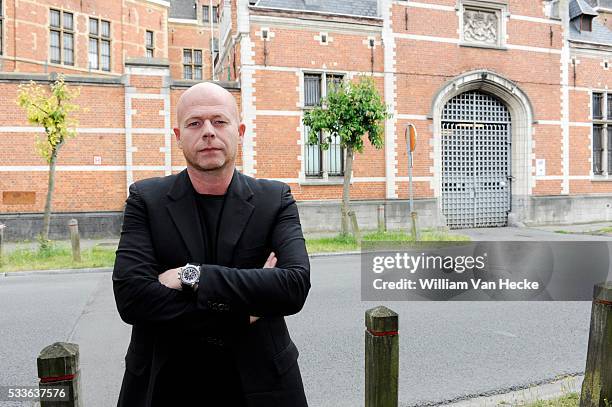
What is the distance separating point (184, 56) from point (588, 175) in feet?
89.6

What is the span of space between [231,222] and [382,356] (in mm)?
1042

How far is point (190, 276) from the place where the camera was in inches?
70.9

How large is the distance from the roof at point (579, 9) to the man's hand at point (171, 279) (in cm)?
2390

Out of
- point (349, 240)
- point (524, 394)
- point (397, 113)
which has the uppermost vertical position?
point (397, 113)

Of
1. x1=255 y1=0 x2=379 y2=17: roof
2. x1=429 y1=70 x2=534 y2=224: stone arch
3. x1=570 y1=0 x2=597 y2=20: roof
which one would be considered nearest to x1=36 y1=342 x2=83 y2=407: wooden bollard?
x1=255 y1=0 x2=379 y2=17: roof

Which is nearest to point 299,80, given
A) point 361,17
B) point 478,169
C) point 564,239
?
point 361,17

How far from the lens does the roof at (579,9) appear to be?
2113 centimetres

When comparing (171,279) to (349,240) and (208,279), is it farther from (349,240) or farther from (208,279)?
(349,240)

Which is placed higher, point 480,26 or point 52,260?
point 480,26

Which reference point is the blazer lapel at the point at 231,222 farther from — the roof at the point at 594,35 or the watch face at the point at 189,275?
the roof at the point at 594,35

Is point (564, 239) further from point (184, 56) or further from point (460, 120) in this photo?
point (184, 56)

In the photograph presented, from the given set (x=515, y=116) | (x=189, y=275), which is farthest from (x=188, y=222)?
(x=515, y=116)

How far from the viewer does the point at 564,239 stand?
14.8 meters

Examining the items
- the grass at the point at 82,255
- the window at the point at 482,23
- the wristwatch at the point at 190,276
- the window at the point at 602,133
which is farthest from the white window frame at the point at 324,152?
the wristwatch at the point at 190,276
